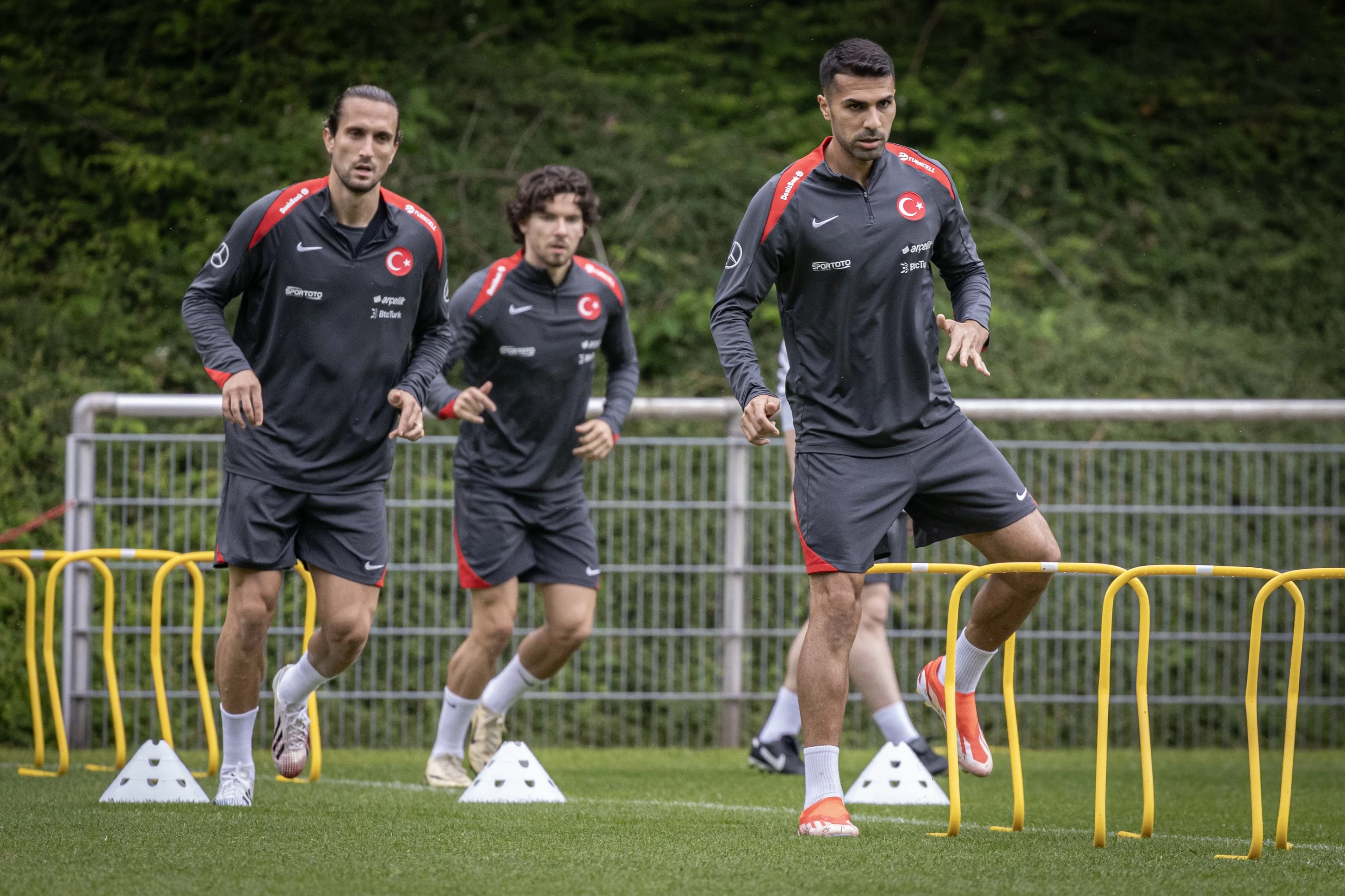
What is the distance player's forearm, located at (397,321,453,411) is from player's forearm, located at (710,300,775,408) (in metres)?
1.20

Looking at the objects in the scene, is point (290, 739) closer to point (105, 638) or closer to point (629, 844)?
point (105, 638)

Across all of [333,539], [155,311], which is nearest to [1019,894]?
[333,539]

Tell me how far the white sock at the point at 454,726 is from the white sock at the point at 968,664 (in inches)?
99.4

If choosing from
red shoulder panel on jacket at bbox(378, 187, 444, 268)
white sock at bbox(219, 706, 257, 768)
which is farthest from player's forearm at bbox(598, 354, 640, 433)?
white sock at bbox(219, 706, 257, 768)

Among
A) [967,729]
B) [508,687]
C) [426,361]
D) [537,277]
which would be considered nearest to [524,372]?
[537,277]

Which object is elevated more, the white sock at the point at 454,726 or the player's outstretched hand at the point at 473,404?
the player's outstretched hand at the point at 473,404

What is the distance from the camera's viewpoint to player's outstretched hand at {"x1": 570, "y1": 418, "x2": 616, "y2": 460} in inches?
259

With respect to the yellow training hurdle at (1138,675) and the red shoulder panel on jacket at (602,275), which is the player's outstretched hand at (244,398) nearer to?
the red shoulder panel on jacket at (602,275)

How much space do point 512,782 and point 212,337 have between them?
206cm

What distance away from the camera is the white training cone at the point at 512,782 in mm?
5738

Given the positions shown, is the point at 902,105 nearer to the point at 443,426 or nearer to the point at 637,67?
the point at 637,67

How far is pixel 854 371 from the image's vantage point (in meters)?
4.81

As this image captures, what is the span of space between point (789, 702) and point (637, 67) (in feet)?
23.0

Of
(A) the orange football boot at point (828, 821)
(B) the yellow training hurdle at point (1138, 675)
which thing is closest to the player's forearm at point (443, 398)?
(A) the orange football boot at point (828, 821)
